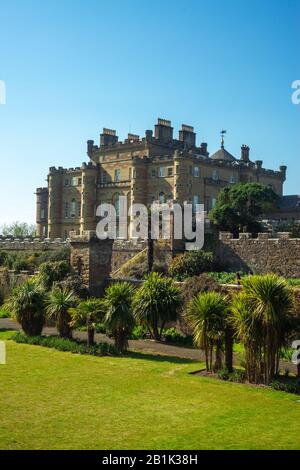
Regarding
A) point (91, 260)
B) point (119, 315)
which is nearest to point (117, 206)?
point (91, 260)

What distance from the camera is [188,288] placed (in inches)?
977

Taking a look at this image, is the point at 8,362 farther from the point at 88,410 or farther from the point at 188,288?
the point at 188,288

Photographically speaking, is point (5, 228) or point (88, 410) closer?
point (88, 410)

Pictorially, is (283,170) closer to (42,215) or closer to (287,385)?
(42,215)

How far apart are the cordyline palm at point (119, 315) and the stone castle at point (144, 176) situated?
39918 mm

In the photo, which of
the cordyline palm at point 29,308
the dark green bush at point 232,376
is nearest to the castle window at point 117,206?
the cordyline palm at point 29,308

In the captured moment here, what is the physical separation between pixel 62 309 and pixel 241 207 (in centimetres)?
2761

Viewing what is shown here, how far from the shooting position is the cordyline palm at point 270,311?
1541 centimetres

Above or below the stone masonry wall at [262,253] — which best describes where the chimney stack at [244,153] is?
above

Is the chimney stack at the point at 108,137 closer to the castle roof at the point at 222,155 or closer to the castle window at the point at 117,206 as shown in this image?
the castle window at the point at 117,206

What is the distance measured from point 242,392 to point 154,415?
3.10 m
